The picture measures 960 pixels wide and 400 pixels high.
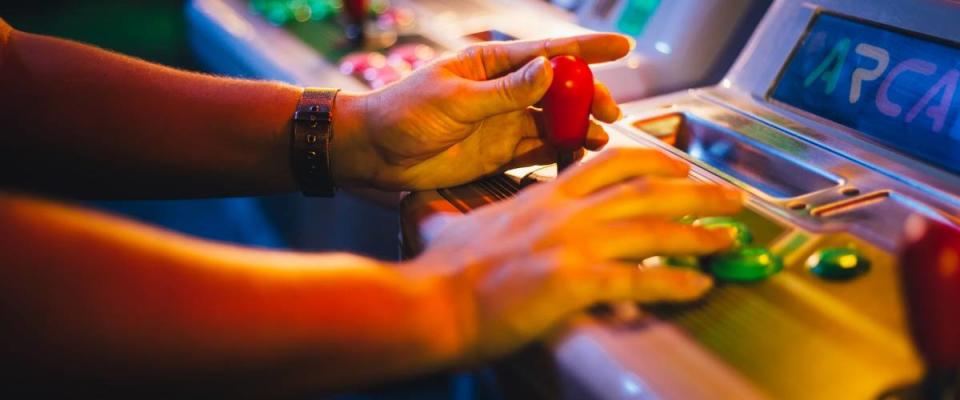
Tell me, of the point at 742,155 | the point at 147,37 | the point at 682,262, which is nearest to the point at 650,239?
the point at 682,262

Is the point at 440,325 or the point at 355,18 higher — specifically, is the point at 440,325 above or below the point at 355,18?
below

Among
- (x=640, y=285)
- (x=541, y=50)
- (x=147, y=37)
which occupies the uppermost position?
(x=541, y=50)

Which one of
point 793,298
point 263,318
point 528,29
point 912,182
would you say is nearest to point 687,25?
point 528,29

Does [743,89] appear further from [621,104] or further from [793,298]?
[793,298]

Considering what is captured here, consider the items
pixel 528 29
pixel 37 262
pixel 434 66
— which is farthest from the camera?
pixel 528 29

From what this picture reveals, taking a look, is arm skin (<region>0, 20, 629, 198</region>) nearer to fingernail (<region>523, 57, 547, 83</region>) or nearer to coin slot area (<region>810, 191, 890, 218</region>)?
fingernail (<region>523, 57, 547, 83</region>)

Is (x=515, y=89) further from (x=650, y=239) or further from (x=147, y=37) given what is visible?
(x=147, y=37)

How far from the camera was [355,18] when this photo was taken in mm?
1300

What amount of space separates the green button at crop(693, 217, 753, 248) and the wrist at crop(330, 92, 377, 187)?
0.44 meters

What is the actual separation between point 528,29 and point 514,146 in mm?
456

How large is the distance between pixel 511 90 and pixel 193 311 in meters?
0.42

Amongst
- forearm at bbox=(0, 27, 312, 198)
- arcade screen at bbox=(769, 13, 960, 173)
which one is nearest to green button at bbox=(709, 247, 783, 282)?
arcade screen at bbox=(769, 13, 960, 173)

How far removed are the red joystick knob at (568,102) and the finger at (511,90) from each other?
0.04ft

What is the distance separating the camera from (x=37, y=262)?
44 cm
